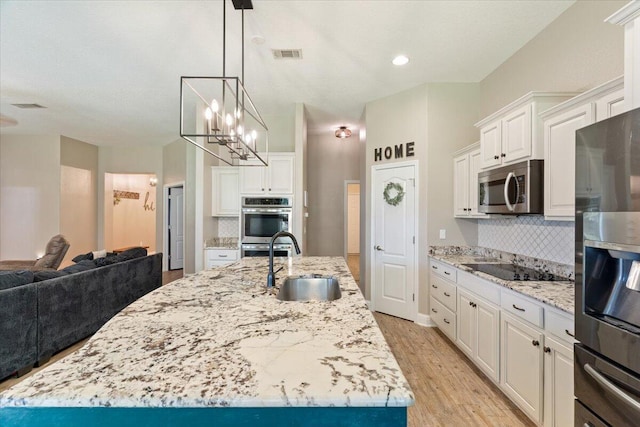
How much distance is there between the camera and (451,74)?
358cm

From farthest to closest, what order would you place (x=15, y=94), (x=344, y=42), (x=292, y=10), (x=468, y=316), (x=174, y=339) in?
(x=15, y=94), (x=344, y=42), (x=468, y=316), (x=292, y=10), (x=174, y=339)

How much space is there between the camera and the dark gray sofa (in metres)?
2.49

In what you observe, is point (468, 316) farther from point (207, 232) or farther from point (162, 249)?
point (162, 249)

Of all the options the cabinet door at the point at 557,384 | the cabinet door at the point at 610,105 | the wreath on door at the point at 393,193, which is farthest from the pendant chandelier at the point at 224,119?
the cabinet door at the point at 557,384

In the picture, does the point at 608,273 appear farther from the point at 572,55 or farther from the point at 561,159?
the point at 572,55

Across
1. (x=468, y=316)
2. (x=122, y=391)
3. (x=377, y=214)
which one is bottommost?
(x=468, y=316)

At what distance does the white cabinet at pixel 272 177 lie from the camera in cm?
457

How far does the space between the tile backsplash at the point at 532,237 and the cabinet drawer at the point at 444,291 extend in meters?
0.71

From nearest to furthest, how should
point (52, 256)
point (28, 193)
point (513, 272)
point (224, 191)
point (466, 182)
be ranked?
point (513, 272), point (466, 182), point (52, 256), point (224, 191), point (28, 193)

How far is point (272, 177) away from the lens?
15.0 ft

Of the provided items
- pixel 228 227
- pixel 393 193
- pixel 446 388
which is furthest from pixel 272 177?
pixel 446 388

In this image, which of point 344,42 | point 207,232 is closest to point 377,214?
point 344,42

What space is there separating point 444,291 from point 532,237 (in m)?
1.00

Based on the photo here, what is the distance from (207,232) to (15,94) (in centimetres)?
320
